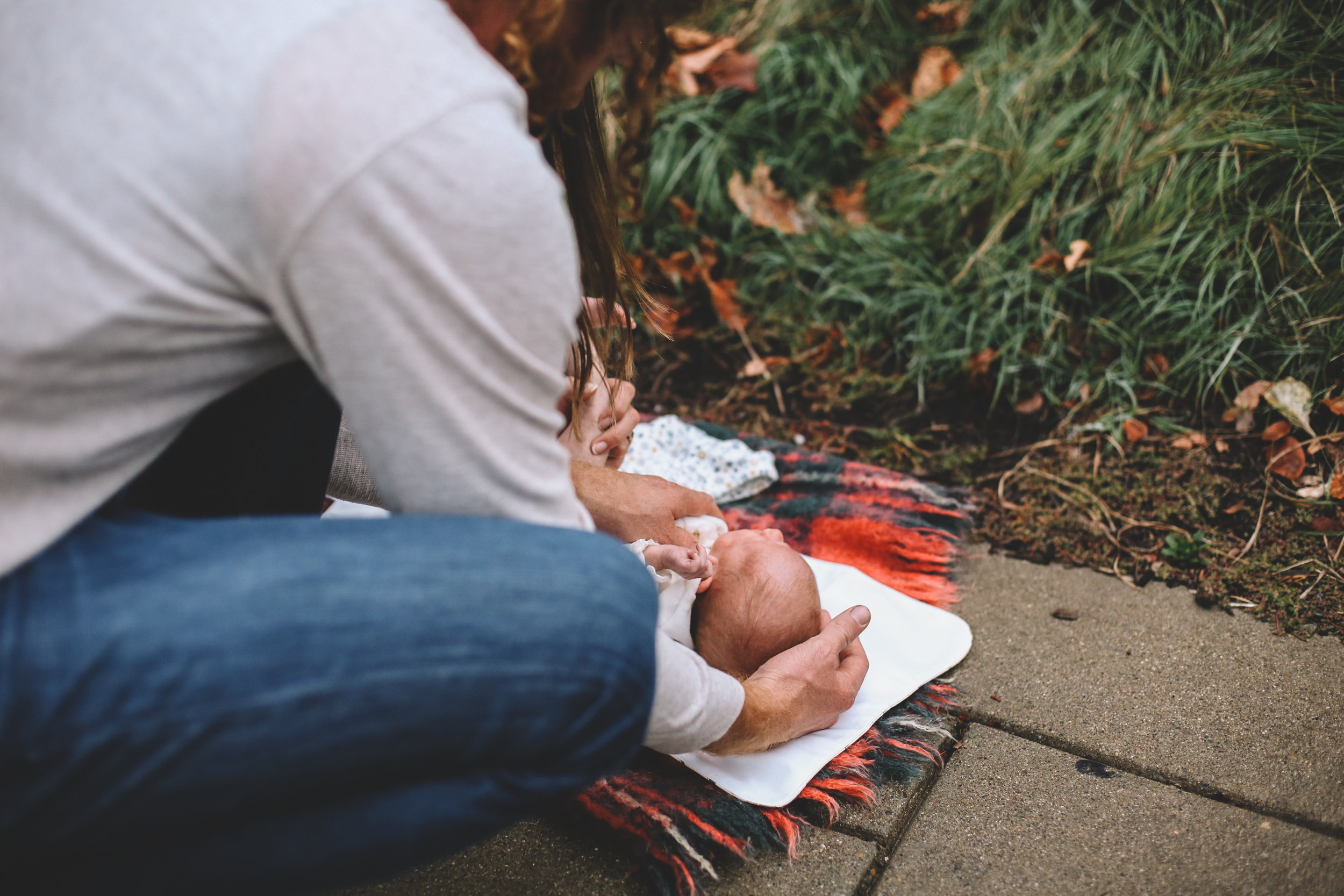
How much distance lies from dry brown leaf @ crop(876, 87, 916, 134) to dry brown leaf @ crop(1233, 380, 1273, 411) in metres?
1.41

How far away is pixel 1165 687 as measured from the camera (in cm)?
159

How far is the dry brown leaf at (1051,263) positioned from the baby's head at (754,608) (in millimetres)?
1257

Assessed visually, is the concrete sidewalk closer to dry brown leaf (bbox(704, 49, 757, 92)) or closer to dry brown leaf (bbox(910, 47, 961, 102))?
dry brown leaf (bbox(910, 47, 961, 102))

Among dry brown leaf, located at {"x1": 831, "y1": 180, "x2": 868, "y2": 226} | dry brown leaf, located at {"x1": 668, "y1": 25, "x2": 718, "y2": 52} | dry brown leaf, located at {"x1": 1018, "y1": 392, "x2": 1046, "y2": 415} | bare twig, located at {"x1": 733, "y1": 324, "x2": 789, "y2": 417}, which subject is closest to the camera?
dry brown leaf, located at {"x1": 1018, "y1": 392, "x2": 1046, "y2": 415}

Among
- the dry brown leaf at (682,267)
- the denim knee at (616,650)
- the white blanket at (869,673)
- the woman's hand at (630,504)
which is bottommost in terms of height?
the white blanket at (869,673)

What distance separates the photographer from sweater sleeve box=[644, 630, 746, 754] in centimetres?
108

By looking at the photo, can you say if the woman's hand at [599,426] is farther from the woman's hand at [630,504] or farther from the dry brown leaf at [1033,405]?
the dry brown leaf at [1033,405]

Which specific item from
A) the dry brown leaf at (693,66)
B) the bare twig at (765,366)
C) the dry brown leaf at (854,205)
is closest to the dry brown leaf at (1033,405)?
the bare twig at (765,366)

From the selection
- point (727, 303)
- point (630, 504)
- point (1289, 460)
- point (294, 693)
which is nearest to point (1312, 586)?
point (1289, 460)

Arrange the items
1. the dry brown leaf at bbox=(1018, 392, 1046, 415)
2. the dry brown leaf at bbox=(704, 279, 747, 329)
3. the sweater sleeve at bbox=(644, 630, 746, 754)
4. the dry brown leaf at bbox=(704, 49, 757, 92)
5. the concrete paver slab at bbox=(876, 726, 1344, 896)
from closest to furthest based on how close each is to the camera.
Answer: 1. the sweater sleeve at bbox=(644, 630, 746, 754)
2. the concrete paver slab at bbox=(876, 726, 1344, 896)
3. the dry brown leaf at bbox=(1018, 392, 1046, 415)
4. the dry brown leaf at bbox=(704, 279, 747, 329)
5. the dry brown leaf at bbox=(704, 49, 757, 92)

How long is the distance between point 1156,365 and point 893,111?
1259 mm

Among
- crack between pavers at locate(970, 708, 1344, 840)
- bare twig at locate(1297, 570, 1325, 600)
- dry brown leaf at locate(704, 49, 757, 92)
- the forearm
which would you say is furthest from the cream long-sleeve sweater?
dry brown leaf at locate(704, 49, 757, 92)

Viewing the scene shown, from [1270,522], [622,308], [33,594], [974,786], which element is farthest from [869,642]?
[33,594]

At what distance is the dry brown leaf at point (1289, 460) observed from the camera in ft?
6.47
